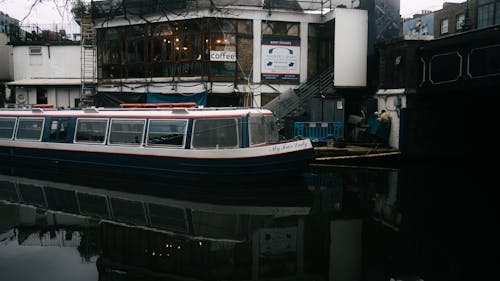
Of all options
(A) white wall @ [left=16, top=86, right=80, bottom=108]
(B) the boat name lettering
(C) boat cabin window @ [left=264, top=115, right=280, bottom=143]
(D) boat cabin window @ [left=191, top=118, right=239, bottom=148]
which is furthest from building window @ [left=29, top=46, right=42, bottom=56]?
(B) the boat name lettering

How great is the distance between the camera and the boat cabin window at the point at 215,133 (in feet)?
42.7

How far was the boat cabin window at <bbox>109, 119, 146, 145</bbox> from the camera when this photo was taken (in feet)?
47.0

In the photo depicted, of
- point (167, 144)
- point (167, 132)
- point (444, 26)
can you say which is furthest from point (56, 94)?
point (444, 26)

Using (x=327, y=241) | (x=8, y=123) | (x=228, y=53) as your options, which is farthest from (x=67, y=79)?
(x=327, y=241)

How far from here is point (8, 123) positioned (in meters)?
17.5

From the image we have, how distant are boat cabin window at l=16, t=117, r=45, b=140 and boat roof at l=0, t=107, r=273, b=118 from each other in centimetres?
22

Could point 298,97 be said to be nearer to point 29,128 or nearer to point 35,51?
point 29,128

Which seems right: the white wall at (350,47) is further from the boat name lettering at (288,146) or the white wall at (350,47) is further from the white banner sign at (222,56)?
the boat name lettering at (288,146)

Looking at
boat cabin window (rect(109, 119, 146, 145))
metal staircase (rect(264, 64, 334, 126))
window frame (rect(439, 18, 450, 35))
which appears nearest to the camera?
boat cabin window (rect(109, 119, 146, 145))

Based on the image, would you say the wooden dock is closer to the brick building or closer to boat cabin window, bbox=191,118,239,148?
the brick building

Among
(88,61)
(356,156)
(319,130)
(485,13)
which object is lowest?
(356,156)

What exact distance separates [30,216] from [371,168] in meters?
12.7

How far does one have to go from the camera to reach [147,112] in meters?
14.4

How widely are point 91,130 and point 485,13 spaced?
31.1m
